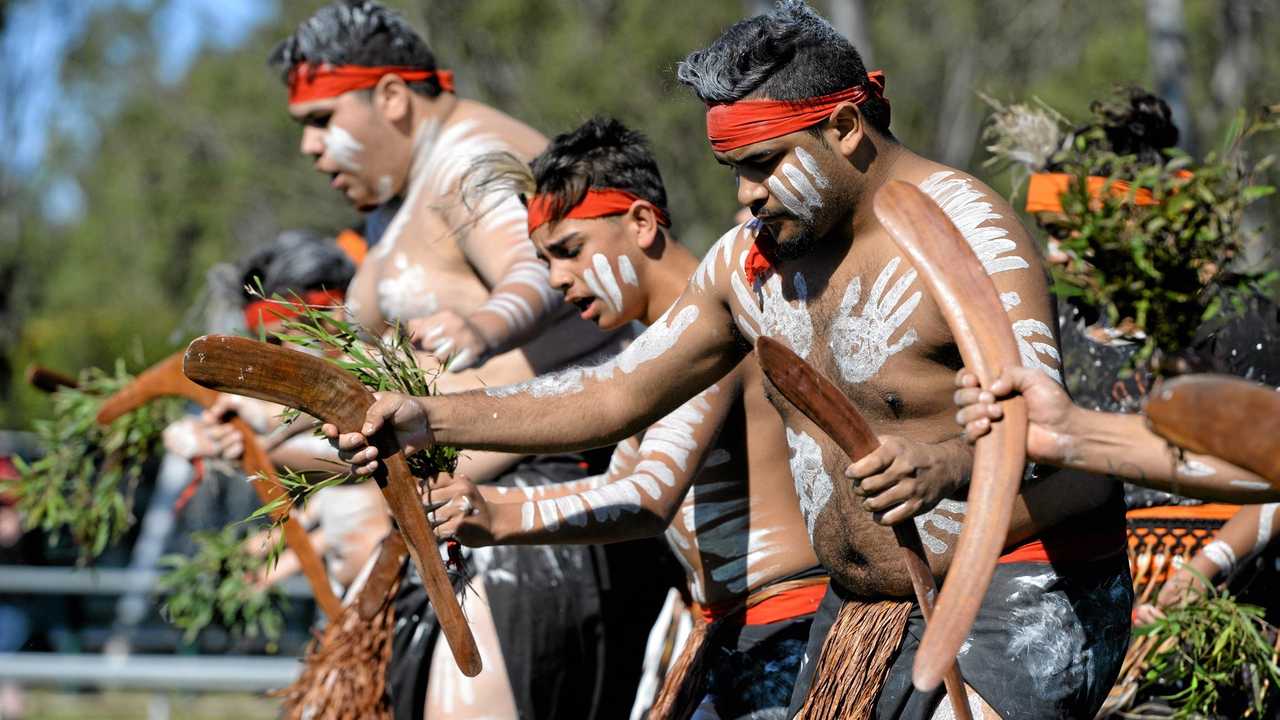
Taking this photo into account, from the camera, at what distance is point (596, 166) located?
4.05m

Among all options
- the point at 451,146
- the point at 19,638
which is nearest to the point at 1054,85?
the point at 19,638

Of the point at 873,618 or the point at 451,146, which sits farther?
the point at 451,146

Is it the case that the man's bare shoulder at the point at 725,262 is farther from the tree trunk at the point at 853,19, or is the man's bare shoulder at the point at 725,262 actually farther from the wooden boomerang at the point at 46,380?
the tree trunk at the point at 853,19

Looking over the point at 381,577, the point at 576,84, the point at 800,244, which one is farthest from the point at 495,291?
the point at 576,84

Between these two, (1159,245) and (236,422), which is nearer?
(1159,245)

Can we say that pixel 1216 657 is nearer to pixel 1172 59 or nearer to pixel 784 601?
pixel 784 601

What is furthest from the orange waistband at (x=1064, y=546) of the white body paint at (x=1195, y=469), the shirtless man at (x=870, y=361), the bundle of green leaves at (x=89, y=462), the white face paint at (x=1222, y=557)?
the bundle of green leaves at (x=89, y=462)

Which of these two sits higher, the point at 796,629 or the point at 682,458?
the point at 682,458

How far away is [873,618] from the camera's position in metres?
3.22

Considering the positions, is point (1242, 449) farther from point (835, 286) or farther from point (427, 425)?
point (427, 425)

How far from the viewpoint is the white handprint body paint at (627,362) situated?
11.3 feet

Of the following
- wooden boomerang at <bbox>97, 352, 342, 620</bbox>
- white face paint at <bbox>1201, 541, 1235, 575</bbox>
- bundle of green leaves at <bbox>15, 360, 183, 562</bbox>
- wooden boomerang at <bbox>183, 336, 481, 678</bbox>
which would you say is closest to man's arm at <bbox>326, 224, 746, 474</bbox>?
wooden boomerang at <bbox>183, 336, 481, 678</bbox>

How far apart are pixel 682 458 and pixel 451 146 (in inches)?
65.5

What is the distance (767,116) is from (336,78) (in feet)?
7.70
